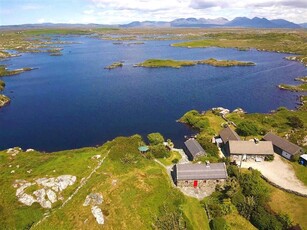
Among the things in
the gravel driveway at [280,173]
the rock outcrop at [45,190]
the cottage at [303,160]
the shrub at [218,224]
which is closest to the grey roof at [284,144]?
the cottage at [303,160]

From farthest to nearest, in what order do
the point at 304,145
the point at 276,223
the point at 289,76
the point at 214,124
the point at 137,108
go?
the point at 289,76, the point at 137,108, the point at 214,124, the point at 304,145, the point at 276,223

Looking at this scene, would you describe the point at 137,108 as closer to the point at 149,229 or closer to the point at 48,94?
the point at 48,94

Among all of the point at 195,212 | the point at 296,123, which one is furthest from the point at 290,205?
the point at 296,123

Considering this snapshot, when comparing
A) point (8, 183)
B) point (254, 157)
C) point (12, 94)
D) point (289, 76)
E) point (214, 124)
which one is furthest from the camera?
point (289, 76)

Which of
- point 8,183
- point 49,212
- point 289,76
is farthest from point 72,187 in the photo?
point 289,76

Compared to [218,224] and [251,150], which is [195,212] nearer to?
[218,224]

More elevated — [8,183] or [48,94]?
[8,183]
